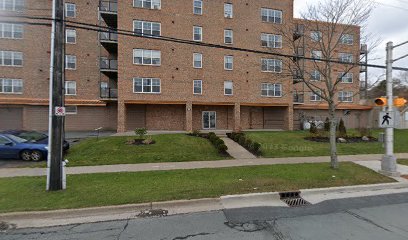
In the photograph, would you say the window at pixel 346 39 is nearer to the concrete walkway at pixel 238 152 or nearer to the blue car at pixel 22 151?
the concrete walkway at pixel 238 152

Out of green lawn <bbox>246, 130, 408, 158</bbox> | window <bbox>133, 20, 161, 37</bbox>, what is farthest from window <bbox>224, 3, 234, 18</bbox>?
green lawn <bbox>246, 130, 408, 158</bbox>

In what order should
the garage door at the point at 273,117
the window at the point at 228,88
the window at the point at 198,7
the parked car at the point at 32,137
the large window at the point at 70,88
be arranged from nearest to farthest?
the parked car at the point at 32,137 < the window at the point at 198,7 < the window at the point at 228,88 < the garage door at the point at 273,117 < the large window at the point at 70,88

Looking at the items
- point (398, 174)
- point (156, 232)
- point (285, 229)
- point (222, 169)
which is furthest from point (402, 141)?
point (156, 232)

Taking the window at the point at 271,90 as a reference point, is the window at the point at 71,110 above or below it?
below

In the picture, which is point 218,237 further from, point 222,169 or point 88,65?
point 88,65

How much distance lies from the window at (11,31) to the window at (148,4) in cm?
1476

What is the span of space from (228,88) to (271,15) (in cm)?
935

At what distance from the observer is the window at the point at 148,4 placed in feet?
76.6

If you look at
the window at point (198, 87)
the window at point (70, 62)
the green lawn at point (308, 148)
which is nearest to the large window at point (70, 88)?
the window at point (70, 62)

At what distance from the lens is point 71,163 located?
1106 centimetres

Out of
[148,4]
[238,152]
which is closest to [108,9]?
[148,4]

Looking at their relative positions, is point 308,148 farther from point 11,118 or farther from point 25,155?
point 11,118

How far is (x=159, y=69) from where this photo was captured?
78.0ft

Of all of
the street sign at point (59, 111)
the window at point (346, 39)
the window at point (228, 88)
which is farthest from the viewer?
the window at point (228, 88)
